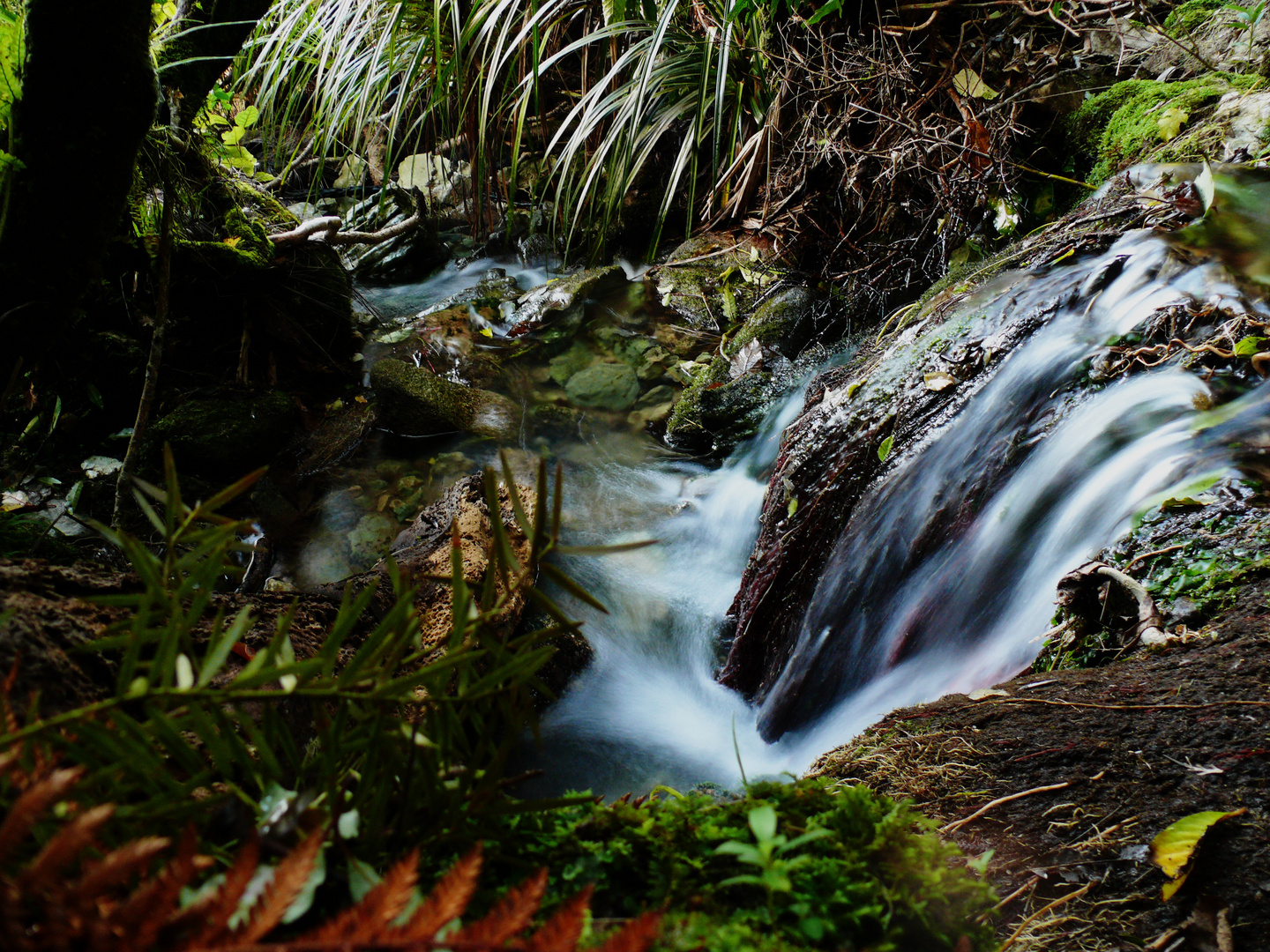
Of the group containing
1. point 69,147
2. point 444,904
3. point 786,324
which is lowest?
point 786,324

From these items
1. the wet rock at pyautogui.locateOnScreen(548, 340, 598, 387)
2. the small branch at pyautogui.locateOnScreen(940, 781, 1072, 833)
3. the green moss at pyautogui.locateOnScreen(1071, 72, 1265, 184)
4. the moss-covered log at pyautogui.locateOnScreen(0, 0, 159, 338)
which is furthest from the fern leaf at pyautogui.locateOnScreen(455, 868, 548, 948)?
the wet rock at pyautogui.locateOnScreen(548, 340, 598, 387)

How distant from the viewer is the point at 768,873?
0.73 metres

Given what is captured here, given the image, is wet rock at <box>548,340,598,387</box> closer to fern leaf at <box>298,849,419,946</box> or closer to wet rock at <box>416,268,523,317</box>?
wet rock at <box>416,268,523,317</box>

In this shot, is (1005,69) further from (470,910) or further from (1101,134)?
(470,910)

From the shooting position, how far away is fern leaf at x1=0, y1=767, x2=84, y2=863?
17.4 inches

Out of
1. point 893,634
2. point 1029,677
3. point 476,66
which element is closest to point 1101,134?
point 893,634

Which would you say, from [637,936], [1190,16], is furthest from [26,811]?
[1190,16]

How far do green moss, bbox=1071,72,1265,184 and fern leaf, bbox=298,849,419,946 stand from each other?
3.98 meters

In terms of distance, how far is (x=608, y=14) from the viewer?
4699 millimetres

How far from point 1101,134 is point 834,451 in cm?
263

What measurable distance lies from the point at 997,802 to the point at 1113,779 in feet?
0.73

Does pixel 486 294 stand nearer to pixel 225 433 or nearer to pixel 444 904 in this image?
pixel 225 433

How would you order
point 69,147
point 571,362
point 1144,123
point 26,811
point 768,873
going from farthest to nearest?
point 571,362 < point 1144,123 < point 69,147 < point 768,873 < point 26,811

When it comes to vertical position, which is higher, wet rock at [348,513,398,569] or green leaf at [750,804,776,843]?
green leaf at [750,804,776,843]
